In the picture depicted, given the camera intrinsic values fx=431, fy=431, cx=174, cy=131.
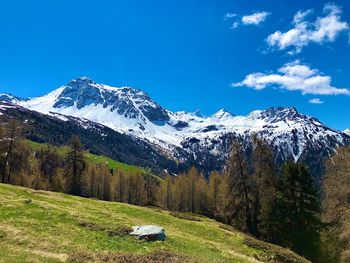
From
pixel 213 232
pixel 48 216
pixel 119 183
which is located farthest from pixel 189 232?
pixel 119 183

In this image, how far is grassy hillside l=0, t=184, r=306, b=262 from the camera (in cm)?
2909

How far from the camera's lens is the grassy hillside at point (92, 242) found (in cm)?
2909

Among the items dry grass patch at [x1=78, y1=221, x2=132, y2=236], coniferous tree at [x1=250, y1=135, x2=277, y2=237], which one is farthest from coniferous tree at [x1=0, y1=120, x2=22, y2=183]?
dry grass patch at [x1=78, y1=221, x2=132, y2=236]

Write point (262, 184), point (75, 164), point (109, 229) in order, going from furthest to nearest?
point (75, 164) < point (262, 184) < point (109, 229)

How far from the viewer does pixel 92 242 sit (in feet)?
107

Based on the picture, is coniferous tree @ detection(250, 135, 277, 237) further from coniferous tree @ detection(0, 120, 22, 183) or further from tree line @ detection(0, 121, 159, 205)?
coniferous tree @ detection(0, 120, 22, 183)

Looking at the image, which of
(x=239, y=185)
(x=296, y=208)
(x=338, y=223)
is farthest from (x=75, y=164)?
(x=338, y=223)

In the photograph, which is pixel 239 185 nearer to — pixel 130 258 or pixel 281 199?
pixel 281 199

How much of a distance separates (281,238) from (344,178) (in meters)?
12.5

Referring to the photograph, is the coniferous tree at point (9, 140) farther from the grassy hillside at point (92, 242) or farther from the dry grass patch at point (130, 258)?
the dry grass patch at point (130, 258)

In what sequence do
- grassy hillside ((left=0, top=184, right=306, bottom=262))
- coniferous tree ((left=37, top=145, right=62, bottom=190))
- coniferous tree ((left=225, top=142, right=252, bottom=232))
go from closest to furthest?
grassy hillside ((left=0, top=184, right=306, bottom=262)) < coniferous tree ((left=225, top=142, right=252, bottom=232)) < coniferous tree ((left=37, top=145, right=62, bottom=190))

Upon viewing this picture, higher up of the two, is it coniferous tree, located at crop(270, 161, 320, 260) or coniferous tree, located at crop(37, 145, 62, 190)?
coniferous tree, located at crop(37, 145, 62, 190)

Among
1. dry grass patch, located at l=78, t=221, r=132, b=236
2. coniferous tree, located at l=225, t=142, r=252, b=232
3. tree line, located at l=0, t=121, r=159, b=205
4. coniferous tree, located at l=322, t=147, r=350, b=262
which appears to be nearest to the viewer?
dry grass patch, located at l=78, t=221, r=132, b=236

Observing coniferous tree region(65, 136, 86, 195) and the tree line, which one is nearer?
the tree line
